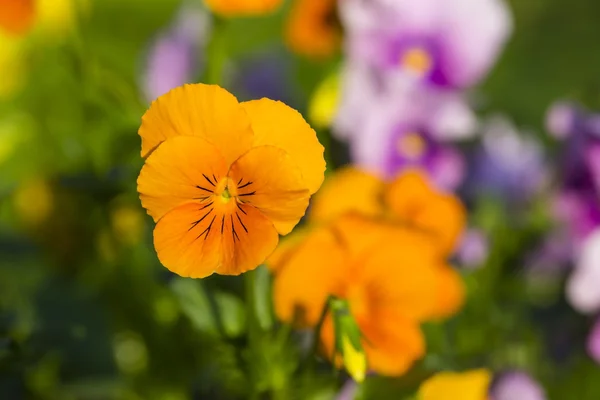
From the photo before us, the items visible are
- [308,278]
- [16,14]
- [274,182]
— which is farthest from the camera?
[16,14]

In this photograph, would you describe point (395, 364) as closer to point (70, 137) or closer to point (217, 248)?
point (217, 248)

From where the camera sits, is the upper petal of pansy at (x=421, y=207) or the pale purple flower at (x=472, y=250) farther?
the pale purple flower at (x=472, y=250)

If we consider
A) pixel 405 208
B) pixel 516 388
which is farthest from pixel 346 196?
pixel 516 388

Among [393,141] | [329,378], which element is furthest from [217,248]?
[393,141]

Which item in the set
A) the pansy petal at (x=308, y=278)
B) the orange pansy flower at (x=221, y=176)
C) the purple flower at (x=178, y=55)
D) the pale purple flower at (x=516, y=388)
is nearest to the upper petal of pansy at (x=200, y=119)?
the orange pansy flower at (x=221, y=176)

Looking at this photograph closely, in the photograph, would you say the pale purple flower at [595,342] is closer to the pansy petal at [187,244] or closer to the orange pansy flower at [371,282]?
the orange pansy flower at [371,282]

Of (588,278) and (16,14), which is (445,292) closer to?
(588,278)

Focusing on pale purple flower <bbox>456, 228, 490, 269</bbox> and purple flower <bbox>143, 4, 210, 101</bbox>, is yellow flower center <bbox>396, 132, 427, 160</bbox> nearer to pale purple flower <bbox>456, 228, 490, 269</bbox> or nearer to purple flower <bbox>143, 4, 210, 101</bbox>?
pale purple flower <bbox>456, 228, 490, 269</bbox>
